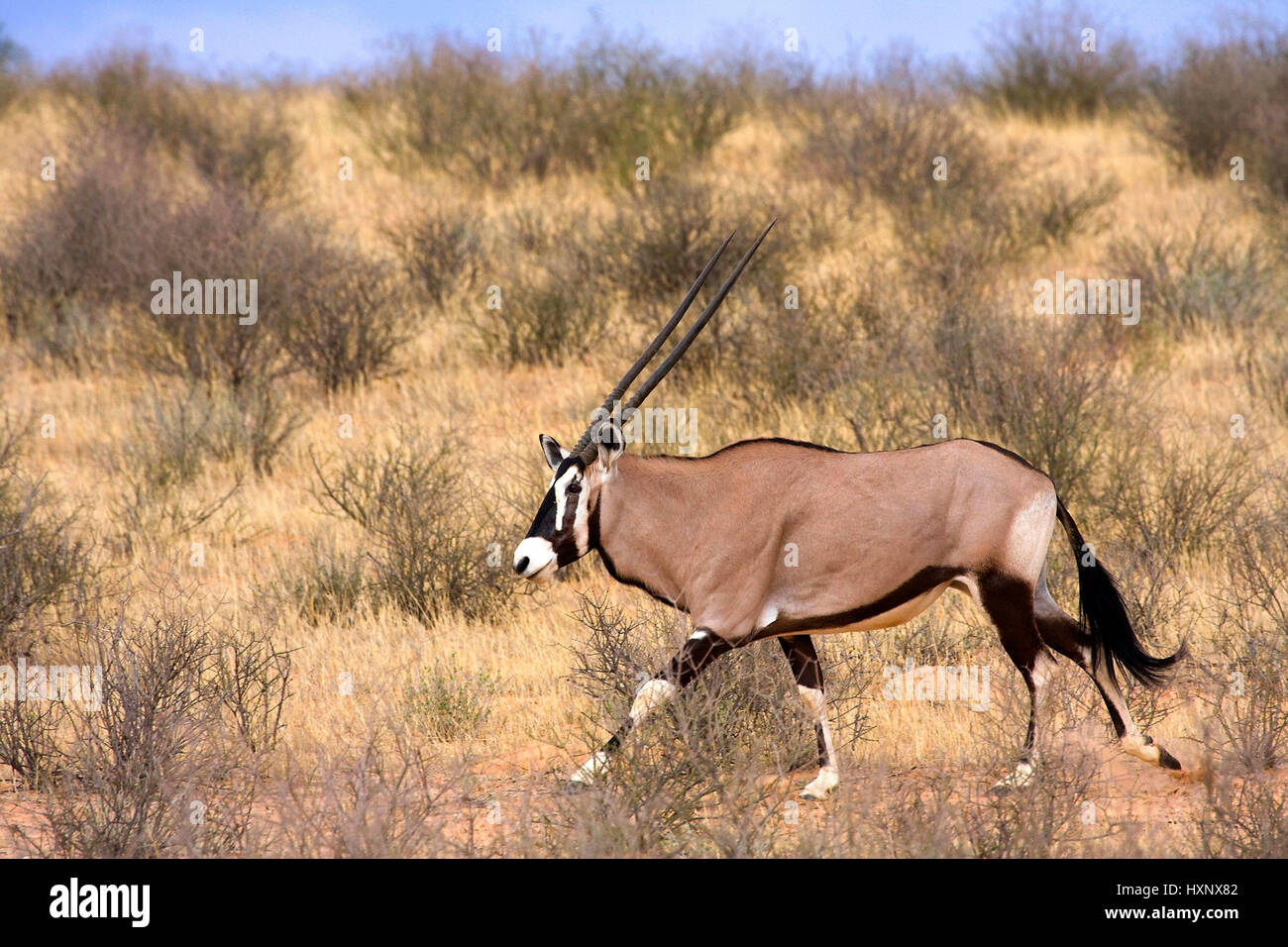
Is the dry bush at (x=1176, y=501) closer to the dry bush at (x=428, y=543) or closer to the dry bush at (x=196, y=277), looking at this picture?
the dry bush at (x=428, y=543)

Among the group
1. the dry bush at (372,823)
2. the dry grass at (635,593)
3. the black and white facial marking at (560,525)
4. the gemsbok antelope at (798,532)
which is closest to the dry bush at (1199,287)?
the dry grass at (635,593)

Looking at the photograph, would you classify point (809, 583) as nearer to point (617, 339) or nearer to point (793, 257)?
point (617, 339)

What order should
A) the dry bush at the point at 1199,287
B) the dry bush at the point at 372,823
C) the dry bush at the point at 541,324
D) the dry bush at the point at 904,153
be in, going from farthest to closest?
the dry bush at the point at 904,153 → the dry bush at the point at 541,324 → the dry bush at the point at 1199,287 → the dry bush at the point at 372,823

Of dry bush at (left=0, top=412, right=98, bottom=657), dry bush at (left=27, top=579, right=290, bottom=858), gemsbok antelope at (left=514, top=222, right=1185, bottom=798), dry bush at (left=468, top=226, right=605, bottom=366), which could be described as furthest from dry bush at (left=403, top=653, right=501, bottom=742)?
dry bush at (left=468, top=226, right=605, bottom=366)

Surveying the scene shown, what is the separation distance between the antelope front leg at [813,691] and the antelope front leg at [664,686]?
637mm

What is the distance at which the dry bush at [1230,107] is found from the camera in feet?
56.5

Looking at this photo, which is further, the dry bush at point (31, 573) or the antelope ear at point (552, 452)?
the dry bush at point (31, 573)

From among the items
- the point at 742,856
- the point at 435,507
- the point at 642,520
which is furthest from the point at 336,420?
the point at 742,856

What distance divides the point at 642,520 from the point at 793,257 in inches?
367

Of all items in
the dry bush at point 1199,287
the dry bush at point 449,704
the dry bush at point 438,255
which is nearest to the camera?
the dry bush at point 449,704

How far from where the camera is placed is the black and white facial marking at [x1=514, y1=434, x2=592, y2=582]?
4.59 m

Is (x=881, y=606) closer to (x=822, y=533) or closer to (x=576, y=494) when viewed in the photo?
(x=822, y=533)

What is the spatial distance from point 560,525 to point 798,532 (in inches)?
31.6

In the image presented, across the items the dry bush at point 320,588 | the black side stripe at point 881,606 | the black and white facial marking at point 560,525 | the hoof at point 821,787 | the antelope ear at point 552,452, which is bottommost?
the dry bush at point 320,588
